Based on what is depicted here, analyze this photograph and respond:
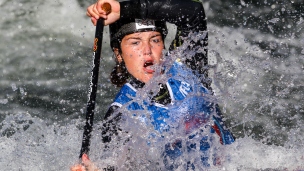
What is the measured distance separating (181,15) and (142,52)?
1.04ft

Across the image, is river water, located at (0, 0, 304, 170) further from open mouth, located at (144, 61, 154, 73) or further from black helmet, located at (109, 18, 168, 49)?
Result: open mouth, located at (144, 61, 154, 73)

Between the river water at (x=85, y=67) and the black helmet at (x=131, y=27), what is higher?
the black helmet at (x=131, y=27)

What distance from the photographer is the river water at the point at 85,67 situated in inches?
211

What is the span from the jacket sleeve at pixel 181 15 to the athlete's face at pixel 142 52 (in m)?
0.11

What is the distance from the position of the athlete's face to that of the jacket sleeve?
0.11m

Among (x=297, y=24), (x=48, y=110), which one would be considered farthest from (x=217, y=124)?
(x=297, y=24)

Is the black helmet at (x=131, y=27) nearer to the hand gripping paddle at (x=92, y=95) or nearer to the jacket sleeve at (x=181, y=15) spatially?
the jacket sleeve at (x=181, y=15)

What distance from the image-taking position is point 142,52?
2.87 m

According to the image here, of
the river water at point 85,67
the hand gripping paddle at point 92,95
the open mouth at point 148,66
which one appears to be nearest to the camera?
the hand gripping paddle at point 92,95

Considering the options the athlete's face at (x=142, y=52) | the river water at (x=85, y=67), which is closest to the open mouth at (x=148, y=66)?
the athlete's face at (x=142, y=52)

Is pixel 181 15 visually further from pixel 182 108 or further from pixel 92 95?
pixel 92 95

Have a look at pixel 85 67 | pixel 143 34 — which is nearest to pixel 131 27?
pixel 143 34

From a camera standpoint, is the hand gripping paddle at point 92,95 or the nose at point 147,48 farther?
the nose at point 147,48

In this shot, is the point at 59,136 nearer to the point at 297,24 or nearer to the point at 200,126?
the point at 200,126
